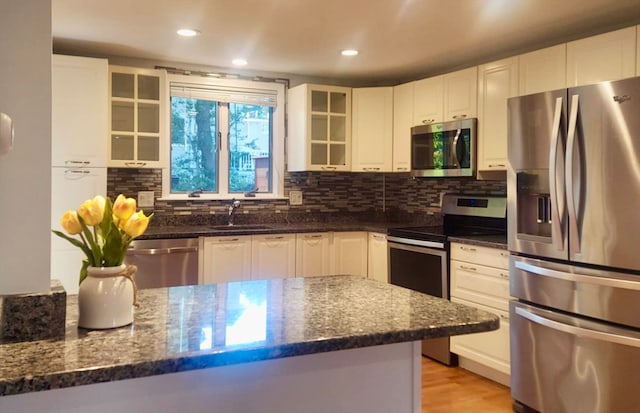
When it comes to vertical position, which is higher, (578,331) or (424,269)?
(424,269)

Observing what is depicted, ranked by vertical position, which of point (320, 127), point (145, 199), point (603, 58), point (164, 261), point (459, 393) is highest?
point (603, 58)

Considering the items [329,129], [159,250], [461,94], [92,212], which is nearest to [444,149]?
[461,94]

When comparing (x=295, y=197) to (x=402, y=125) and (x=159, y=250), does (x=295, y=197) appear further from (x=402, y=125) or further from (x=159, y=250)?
(x=159, y=250)

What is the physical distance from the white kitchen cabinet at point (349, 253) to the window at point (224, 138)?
83 centimetres

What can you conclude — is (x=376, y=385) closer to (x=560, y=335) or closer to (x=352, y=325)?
(x=352, y=325)

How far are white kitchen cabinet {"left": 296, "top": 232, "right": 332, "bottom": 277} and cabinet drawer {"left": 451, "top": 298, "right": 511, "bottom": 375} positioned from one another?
1.29 m

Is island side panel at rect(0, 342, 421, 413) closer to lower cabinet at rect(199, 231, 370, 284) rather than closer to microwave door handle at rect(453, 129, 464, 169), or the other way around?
microwave door handle at rect(453, 129, 464, 169)

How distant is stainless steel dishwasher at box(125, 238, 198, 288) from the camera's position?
12.7ft

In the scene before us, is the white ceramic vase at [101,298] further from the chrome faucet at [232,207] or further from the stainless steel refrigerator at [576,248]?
the chrome faucet at [232,207]

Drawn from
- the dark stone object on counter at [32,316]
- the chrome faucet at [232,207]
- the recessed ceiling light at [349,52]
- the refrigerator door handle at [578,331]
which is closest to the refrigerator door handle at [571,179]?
the refrigerator door handle at [578,331]

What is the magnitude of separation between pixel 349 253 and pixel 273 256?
698 mm

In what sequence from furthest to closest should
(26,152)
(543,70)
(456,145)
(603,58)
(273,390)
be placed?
(456,145)
(543,70)
(603,58)
(273,390)
(26,152)

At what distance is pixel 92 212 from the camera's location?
1343mm

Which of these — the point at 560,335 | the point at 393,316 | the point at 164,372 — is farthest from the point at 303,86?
the point at 164,372
